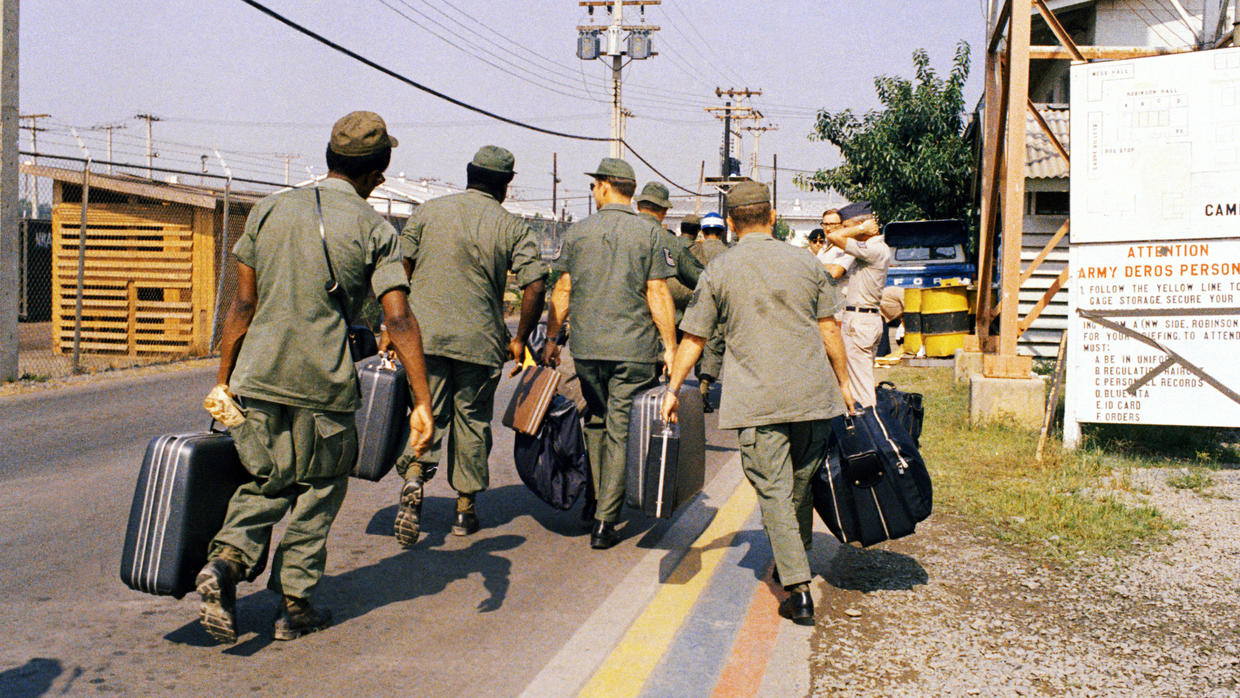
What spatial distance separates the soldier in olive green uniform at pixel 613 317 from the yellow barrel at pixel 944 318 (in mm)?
11571

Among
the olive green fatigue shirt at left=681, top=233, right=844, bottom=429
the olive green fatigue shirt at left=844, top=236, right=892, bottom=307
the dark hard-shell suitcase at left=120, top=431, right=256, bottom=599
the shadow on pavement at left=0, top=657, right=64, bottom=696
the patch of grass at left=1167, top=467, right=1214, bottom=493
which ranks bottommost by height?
the shadow on pavement at left=0, top=657, right=64, bottom=696

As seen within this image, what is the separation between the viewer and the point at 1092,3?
17.7 m

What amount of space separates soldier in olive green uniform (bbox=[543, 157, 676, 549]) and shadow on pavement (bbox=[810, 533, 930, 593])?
1089 mm

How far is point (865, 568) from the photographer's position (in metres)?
5.26

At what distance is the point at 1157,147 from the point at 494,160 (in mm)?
4854

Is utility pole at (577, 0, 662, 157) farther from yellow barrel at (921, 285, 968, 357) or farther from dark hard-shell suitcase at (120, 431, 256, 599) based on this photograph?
dark hard-shell suitcase at (120, 431, 256, 599)

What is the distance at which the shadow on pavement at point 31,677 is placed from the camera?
3.56 m

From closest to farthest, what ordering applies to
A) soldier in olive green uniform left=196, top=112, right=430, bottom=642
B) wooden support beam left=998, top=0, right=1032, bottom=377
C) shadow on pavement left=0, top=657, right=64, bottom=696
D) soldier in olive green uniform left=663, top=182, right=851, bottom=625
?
shadow on pavement left=0, top=657, right=64, bottom=696 → soldier in olive green uniform left=196, top=112, right=430, bottom=642 → soldier in olive green uniform left=663, top=182, right=851, bottom=625 → wooden support beam left=998, top=0, right=1032, bottom=377

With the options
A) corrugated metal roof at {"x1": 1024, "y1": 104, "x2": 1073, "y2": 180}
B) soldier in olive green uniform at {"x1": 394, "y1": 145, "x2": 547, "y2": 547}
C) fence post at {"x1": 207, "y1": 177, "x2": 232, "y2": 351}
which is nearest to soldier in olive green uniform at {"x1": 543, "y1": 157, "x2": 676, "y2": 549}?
soldier in olive green uniform at {"x1": 394, "y1": 145, "x2": 547, "y2": 547}

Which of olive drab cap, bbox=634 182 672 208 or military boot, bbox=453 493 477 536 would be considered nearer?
military boot, bbox=453 493 477 536

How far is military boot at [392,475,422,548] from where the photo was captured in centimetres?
502

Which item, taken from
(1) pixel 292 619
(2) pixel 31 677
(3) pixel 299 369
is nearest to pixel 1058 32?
(3) pixel 299 369

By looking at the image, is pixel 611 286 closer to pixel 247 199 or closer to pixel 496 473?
pixel 496 473

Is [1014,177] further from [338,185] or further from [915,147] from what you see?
[915,147]
